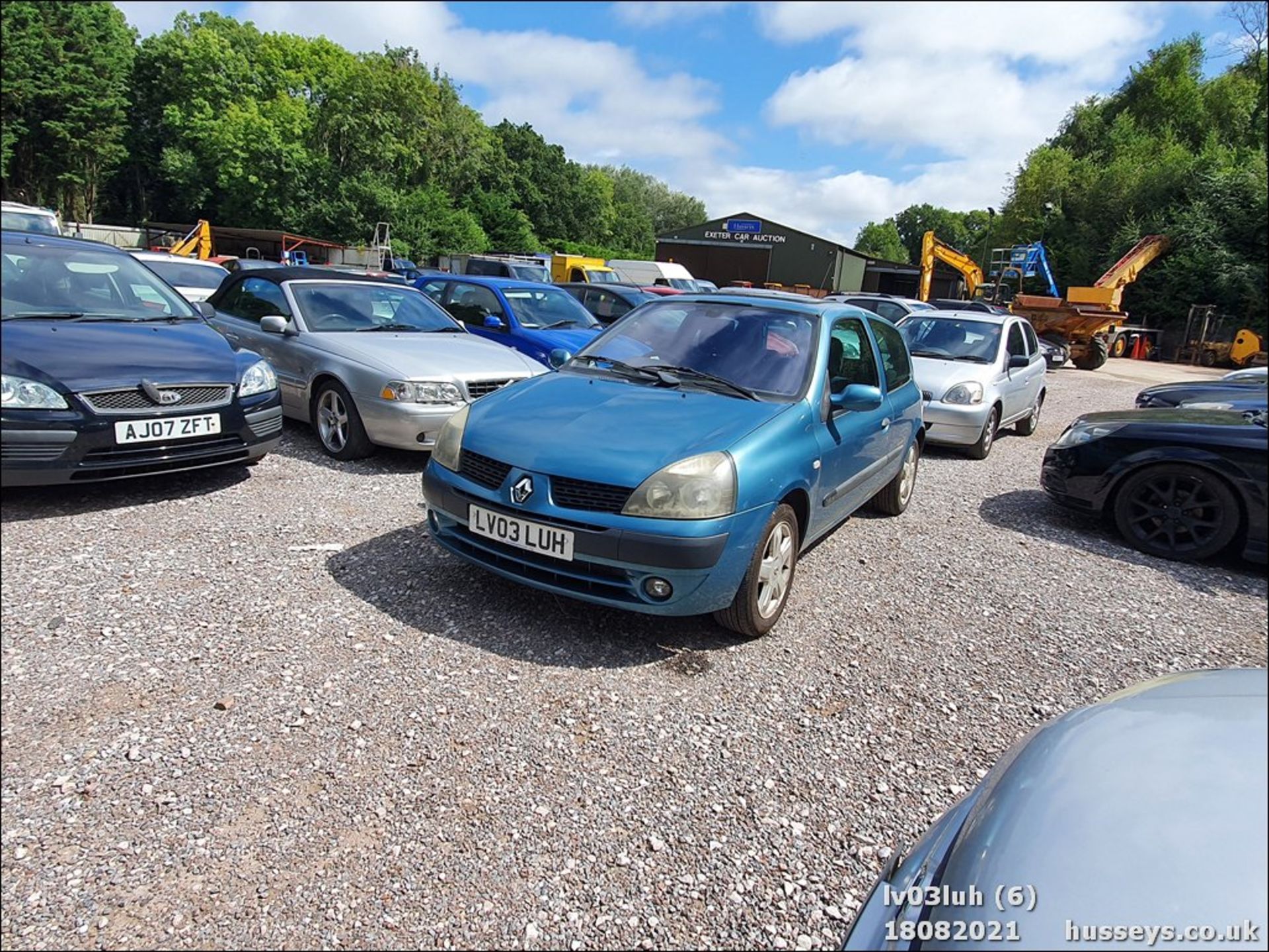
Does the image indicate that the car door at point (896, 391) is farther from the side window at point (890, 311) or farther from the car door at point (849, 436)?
the side window at point (890, 311)

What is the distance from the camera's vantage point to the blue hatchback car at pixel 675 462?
2904mm

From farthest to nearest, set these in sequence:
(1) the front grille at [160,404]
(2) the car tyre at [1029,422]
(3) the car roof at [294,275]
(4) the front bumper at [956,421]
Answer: (2) the car tyre at [1029,422] → (4) the front bumper at [956,421] → (3) the car roof at [294,275] → (1) the front grille at [160,404]

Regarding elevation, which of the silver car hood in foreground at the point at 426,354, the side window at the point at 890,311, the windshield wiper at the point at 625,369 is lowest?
the silver car hood in foreground at the point at 426,354

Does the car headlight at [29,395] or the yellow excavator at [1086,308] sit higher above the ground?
the yellow excavator at [1086,308]

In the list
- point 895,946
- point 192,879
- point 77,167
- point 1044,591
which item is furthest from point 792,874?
point 77,167

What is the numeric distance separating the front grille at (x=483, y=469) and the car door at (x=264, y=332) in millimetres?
2981

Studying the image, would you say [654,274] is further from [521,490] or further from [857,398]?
[521,490]

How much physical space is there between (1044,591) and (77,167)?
3052 millimetres

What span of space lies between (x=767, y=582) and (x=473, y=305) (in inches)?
257

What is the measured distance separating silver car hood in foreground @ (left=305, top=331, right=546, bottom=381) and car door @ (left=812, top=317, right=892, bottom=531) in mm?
2856

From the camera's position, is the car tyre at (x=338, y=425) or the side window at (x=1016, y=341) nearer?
the car tyre at (x=338, y=425)

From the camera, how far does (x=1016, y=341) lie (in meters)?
8.92

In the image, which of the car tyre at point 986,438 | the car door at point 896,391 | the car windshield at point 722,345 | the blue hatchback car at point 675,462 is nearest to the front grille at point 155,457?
the blue hatchback car at point 675,462

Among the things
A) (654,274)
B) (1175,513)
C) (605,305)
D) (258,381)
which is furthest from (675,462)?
(654,274)
